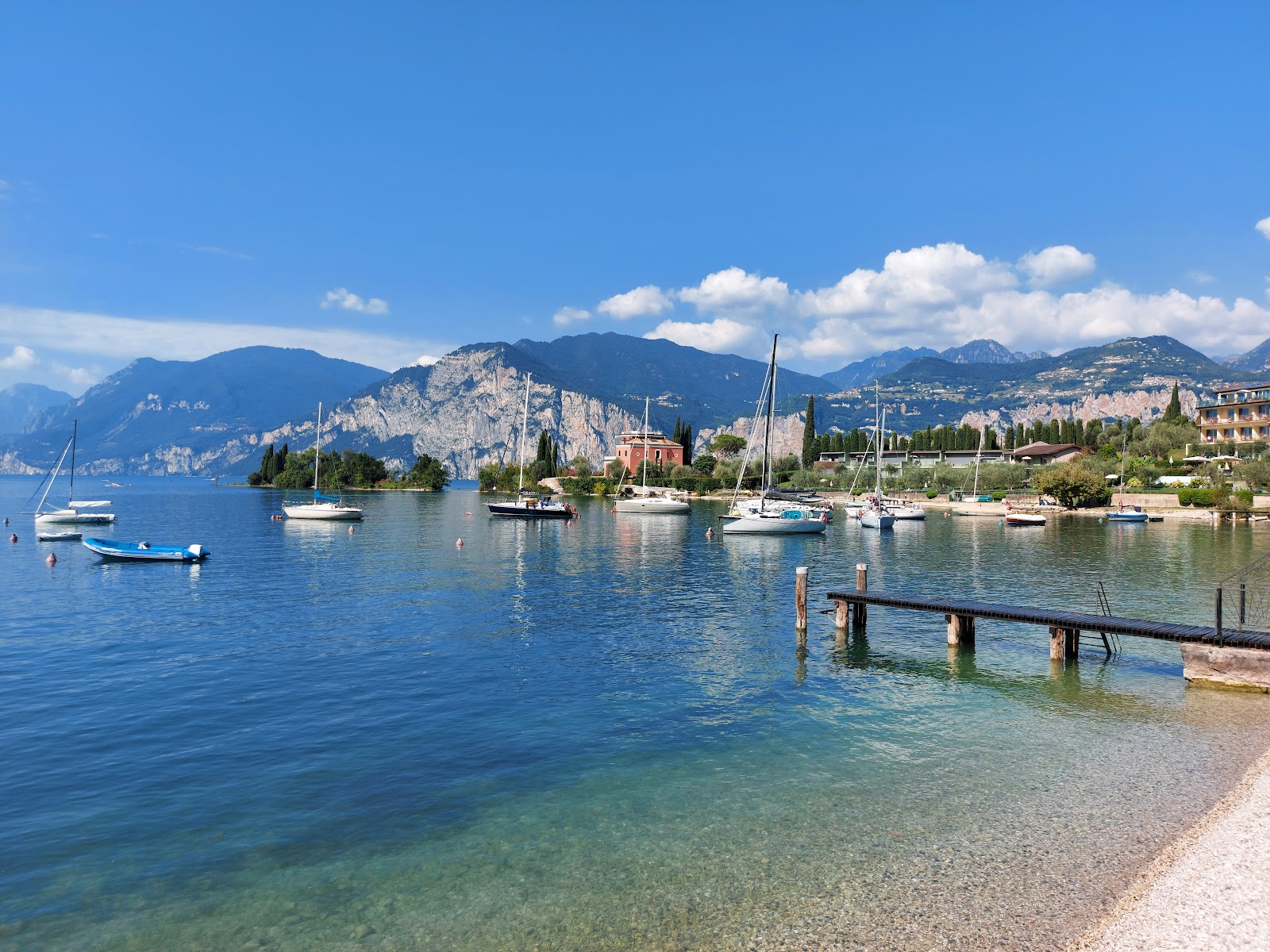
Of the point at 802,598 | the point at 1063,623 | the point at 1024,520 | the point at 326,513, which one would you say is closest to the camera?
→ the point at 1063,623

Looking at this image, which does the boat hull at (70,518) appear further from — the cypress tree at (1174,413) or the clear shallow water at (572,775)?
the cypress tree at (1174,413)

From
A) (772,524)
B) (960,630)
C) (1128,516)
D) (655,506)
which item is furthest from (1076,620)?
(655,506)

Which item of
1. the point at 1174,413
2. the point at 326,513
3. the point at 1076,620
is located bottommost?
the point at 326,513

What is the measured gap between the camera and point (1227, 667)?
22.8 m

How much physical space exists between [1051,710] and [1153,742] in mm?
3190

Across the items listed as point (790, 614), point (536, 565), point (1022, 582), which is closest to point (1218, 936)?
point (790, 614)

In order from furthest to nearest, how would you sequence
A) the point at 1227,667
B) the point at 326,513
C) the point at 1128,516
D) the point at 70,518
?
the point at 326,513, the point at 1128,516, the point at 70,518, the point at 1227,667

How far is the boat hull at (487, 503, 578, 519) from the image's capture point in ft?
348

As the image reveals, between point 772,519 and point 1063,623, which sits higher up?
point 772,519

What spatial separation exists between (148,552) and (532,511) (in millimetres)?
55091

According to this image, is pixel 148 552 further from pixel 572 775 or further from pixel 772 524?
pixel 772 524

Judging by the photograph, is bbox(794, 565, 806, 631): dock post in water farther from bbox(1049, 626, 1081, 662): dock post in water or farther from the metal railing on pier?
the metal railing on pier

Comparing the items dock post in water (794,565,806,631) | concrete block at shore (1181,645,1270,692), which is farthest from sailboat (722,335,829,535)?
concrete block at shore (1181,645,1270,692)

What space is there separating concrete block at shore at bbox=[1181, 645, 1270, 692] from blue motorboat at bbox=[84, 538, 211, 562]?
59.9 m
